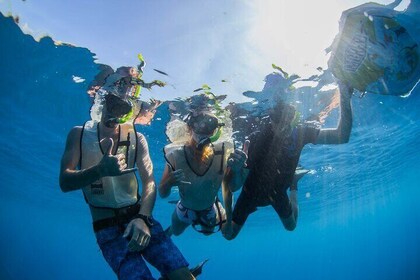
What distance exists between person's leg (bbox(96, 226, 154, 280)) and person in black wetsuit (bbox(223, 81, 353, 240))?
12.3 feet

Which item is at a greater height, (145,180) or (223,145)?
(223,145)

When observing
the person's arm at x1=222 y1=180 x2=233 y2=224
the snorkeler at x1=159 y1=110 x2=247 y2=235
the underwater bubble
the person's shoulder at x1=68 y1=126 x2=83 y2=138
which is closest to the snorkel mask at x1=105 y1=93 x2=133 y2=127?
the person's shoulder at x1=68 y1=126 x2=83 y2=138

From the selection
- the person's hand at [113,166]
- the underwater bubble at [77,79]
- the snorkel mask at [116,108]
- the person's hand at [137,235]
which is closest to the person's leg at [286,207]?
the person's hand at [137,235]

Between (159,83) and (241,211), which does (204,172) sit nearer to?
(241,211)

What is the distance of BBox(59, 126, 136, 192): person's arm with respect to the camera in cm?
337

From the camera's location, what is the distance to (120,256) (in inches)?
159

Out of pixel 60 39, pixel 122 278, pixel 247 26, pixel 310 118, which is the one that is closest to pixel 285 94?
pixel 310 118

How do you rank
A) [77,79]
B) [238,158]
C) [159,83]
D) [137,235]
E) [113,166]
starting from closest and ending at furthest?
[113,166] → [137,235] → [238,158] → [159,83] → [77,79]

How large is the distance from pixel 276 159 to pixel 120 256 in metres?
4.52

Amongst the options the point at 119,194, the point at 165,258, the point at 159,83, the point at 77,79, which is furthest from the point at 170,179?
the point at 77,79

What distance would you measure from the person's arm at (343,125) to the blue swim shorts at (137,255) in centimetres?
435

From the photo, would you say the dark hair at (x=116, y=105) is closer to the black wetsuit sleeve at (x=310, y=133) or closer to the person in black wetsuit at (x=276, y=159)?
the person in black wetsuit at (x=276, y=159)

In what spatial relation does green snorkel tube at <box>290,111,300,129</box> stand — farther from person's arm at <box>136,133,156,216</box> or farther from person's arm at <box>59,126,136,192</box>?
person's arm at <box>59,126,136,192</box>

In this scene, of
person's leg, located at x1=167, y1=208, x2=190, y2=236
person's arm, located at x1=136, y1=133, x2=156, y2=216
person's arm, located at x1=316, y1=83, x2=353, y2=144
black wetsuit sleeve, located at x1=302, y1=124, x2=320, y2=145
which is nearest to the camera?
person's arm, located at x1=136, y1=133, x2=156, y2=216
